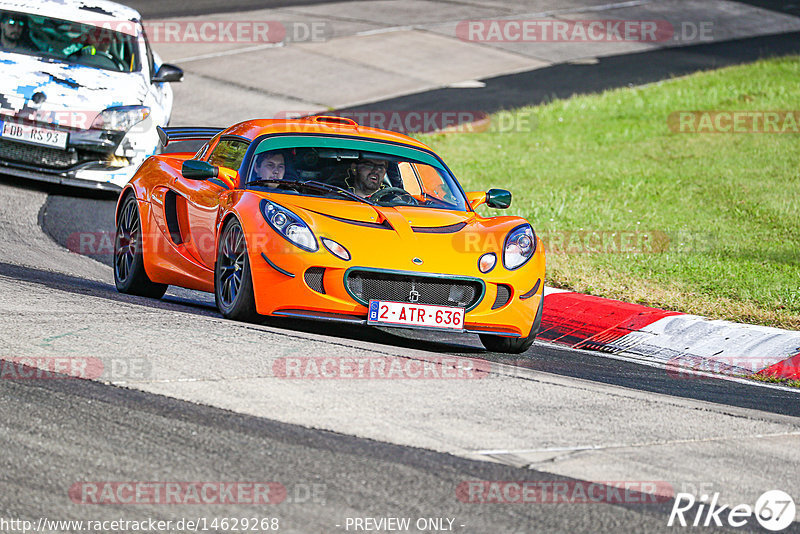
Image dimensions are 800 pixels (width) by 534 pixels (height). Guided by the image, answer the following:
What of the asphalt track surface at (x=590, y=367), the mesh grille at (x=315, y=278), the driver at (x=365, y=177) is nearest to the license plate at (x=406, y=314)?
the mesh grille at (x=315, y=278)

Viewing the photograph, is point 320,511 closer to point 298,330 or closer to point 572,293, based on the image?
point 298,330

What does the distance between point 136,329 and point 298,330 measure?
123cm

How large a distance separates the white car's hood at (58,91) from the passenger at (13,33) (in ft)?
1.07

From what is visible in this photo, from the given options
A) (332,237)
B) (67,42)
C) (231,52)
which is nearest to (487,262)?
(332,237)

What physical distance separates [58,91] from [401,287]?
20.6 ft

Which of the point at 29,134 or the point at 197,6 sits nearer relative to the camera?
the point at 29,134

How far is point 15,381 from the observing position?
19.0 feet

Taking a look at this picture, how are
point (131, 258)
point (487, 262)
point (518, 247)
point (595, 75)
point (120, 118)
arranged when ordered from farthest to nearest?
1. point (595, 75)
2. point (120, 118)
3. point (131, 258)
4. point (518, 247)
5. point (487, 262)

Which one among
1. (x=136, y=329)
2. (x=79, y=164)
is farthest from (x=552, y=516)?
(x=79, y=164)

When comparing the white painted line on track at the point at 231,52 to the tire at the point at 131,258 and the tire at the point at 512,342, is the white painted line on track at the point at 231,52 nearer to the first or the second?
the tire at the point at 131,258

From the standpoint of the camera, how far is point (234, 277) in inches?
306

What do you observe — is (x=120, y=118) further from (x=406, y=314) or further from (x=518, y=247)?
(x=406, y=314)

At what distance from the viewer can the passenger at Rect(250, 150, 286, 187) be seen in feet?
27.7

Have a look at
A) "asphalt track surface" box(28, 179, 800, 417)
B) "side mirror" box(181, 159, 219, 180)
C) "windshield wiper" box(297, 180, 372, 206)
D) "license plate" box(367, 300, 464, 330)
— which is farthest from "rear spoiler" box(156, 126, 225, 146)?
"license plate" box(367, 300, 464, 330)
